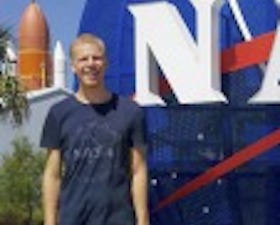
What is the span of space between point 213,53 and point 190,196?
1847 mm

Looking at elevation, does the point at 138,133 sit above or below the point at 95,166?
above

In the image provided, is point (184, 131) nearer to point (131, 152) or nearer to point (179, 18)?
point (179, 18)

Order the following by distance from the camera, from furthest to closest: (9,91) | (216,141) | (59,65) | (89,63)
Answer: (59,65)
(9,91)
(216,141)
(89,63)

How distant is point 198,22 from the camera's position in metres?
10.4

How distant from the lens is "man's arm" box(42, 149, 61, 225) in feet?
14.3

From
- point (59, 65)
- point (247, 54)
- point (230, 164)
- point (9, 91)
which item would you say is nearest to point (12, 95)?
point (9, 91)

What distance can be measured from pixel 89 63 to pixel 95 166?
50 cm

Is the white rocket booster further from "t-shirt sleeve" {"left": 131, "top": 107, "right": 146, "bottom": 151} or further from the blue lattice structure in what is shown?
"t-shirt sleeve" {"left": 131, "top": 107, "right": 146, "bottom": 151}

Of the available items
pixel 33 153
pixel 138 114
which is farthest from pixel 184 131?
pixel 33 153

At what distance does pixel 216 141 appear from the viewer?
10.8 m

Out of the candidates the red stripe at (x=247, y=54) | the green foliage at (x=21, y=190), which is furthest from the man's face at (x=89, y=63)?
the green foliage at (x=21, y=190)

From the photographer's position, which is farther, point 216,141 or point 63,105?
point 216,141

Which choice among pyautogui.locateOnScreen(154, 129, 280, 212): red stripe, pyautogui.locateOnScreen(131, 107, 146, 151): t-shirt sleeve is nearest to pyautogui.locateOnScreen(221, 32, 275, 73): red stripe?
pyautogui.locateOnScreen(154, 129, 280, 212): red stripe

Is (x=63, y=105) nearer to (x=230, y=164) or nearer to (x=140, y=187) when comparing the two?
(x=140, y=187)
